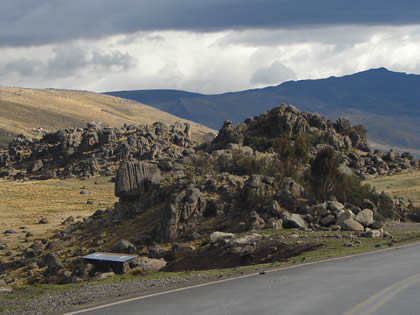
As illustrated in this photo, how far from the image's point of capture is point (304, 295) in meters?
13.8

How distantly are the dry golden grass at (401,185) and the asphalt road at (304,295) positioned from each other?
122 ft

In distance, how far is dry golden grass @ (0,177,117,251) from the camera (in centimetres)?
5534

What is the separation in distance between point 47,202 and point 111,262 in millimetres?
47641

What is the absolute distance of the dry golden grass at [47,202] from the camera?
5534 centimetres

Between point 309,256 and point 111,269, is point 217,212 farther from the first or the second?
point 309,256

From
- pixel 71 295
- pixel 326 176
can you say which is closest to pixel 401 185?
pixel 326 176

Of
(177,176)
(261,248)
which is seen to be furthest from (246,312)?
(177,176)

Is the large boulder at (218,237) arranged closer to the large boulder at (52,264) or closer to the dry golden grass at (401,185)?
the large boulder at (52,264)

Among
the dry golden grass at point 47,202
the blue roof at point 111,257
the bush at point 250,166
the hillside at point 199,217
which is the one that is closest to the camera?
the blue roof at point 111,257

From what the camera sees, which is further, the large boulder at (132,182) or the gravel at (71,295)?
the large boulder at (132,182)

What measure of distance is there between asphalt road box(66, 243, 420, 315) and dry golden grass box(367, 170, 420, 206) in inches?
1469

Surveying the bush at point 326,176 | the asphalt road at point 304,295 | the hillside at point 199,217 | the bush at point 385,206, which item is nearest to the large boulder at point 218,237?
the hillside at point 199,217

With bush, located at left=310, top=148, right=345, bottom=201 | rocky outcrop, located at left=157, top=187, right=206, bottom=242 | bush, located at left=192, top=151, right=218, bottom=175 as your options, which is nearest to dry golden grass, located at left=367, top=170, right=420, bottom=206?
bush, located at left=310, top=148, right=345, bottom=201

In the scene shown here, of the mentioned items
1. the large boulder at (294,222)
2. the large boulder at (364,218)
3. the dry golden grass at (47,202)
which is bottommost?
the dry golden grass at (47,202)
